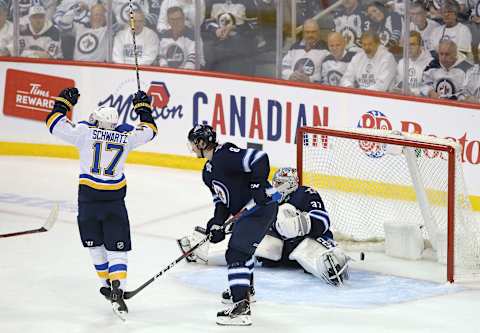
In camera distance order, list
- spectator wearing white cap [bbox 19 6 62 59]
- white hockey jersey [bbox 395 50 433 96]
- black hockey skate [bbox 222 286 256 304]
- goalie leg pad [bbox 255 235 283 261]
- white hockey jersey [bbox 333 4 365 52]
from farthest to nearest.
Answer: spectator wearing white cap [bbox 19 6 62 59]
white hockey jersey [bbox 333 4 365 52]
white hockey jersey [bbox 395 50 433 96]
goalie leg pad [bbox 255 235 283 261]
black hockey skate [bbox 222 286 256 304]

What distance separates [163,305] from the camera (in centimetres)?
621

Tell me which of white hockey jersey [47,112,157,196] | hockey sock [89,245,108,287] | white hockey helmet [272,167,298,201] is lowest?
hockey sock [89,245,108,287]

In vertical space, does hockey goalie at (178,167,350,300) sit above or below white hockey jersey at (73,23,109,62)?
below

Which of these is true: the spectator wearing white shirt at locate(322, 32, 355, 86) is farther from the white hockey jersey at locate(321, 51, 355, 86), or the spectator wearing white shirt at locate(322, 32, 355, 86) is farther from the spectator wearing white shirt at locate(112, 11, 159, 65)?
the spectator wearing white shirt at locate(112, 11, 159, 65)

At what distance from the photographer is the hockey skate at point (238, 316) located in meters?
5.82

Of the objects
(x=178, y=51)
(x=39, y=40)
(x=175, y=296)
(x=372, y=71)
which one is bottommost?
(x=175, y=296)

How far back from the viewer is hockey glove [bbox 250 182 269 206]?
5.73 m

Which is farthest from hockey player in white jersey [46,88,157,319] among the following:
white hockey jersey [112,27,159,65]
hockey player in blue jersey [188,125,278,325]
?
white hockey jersey [112,27,159,65]

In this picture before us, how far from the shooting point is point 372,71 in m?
8.98

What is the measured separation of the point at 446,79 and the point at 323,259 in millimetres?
2609

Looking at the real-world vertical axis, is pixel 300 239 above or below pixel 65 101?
below

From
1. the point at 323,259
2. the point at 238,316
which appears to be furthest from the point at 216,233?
the point at 323,259

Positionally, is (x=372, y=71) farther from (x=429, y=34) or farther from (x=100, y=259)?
(x=100, y=259)

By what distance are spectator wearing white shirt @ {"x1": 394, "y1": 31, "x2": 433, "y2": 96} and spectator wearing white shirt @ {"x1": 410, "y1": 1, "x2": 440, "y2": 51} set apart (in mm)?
38
